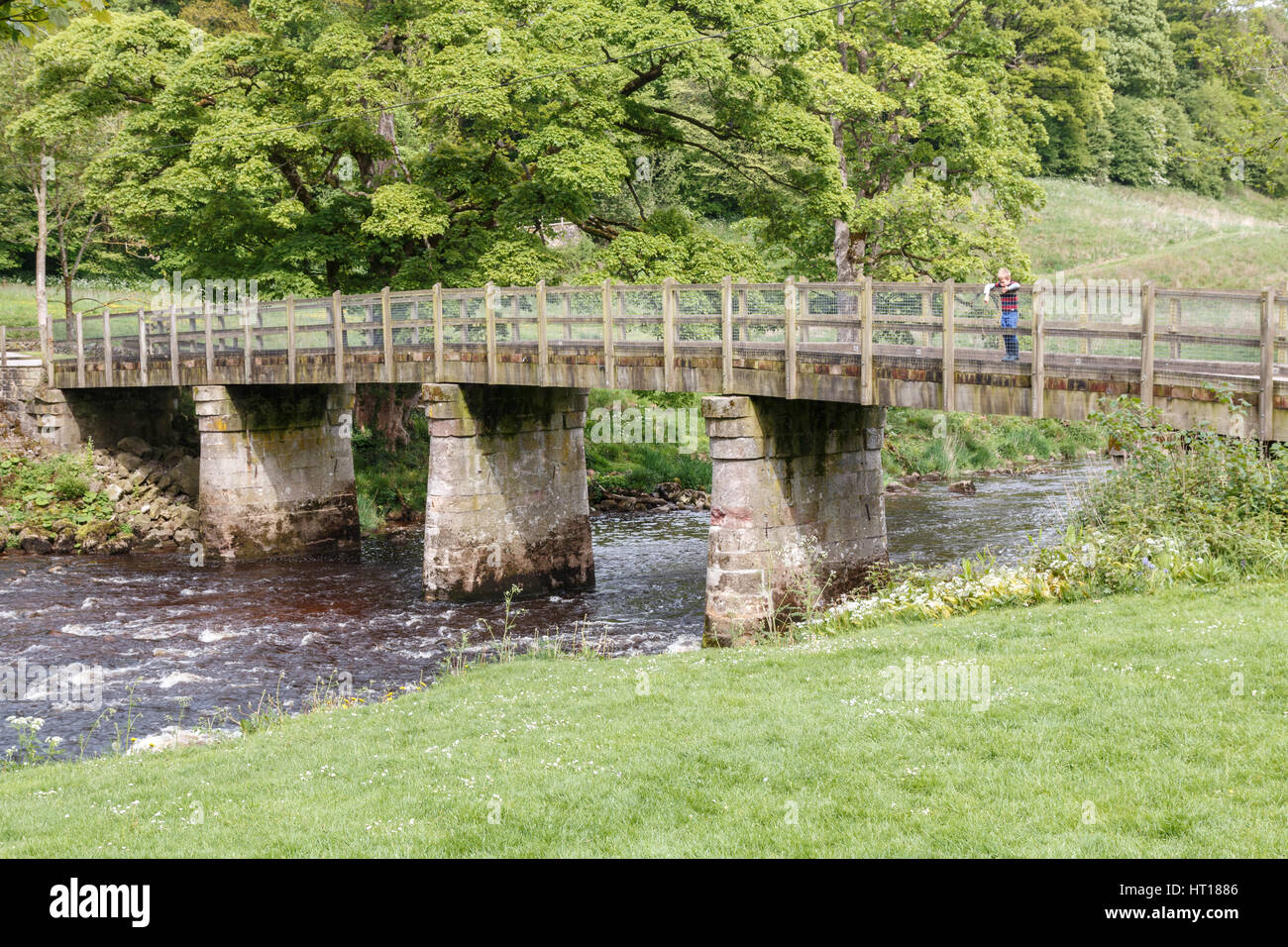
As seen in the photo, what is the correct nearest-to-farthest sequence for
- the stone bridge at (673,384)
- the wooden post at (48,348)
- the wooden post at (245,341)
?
the stone bridge at (673,384)
the wooden post at (245,341)
the wooden post at (48,348)

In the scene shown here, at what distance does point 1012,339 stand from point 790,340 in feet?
11.0

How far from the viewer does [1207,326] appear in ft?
42.8

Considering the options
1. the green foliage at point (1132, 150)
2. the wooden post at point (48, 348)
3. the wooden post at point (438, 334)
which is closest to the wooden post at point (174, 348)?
the wooden post at point (48, 348)

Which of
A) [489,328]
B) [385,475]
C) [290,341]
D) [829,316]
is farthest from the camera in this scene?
[385,475]

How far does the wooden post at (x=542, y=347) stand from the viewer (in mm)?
21406

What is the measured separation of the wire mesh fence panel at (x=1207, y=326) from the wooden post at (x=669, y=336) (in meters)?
7.66

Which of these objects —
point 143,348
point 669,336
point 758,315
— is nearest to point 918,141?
point 669,336

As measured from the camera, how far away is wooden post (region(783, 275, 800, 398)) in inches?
685

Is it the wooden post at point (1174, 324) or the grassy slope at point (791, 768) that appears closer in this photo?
the grassy slope at point (791, 768)

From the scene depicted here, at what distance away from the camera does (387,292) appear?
24.8 meters

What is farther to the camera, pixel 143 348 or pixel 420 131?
pixel 143 348

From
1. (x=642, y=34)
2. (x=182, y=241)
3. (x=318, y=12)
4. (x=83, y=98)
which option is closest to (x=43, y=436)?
(x=182, y=241)

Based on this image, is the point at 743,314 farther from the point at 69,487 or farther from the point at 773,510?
the point at 69,487

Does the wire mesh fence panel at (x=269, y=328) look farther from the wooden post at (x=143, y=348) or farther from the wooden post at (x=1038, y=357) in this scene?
the wooden post at (x=1038, y=357)
